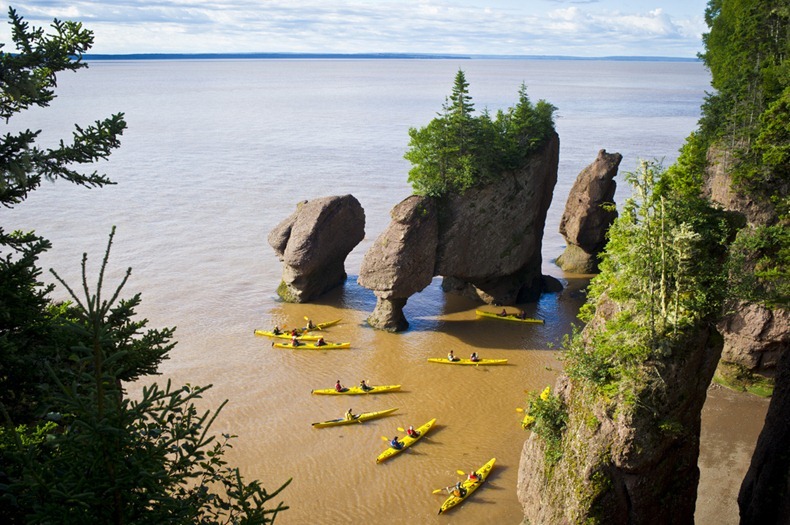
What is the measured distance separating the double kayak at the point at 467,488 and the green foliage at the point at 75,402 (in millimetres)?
12702

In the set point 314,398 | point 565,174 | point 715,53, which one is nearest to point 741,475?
point 314,398

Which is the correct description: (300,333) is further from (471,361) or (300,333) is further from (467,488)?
(467,488)

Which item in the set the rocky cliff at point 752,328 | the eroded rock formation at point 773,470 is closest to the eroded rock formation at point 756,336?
the rocky cliff at point 752,328

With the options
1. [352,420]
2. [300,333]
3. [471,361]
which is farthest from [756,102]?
[300,333]

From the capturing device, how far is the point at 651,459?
55.9ft

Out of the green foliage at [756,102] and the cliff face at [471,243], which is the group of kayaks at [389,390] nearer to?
the cliff face at [471,243]

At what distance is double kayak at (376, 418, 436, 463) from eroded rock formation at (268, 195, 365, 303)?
55.3 ft

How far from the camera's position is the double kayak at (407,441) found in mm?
27688

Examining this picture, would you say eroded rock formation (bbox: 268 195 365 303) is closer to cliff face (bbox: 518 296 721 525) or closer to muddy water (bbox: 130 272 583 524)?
muddy water (bbox: 130 272 583 524)

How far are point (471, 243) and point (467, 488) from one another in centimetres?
1920

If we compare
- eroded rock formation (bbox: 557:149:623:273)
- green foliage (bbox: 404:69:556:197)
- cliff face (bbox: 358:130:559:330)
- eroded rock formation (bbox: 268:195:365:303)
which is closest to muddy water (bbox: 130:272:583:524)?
eroded rock formation (bbox: 268:195:365:303)

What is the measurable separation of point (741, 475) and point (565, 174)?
184 ft

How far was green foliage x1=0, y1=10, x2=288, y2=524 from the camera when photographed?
794 centimetres

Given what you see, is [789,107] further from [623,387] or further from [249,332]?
[249,332]
